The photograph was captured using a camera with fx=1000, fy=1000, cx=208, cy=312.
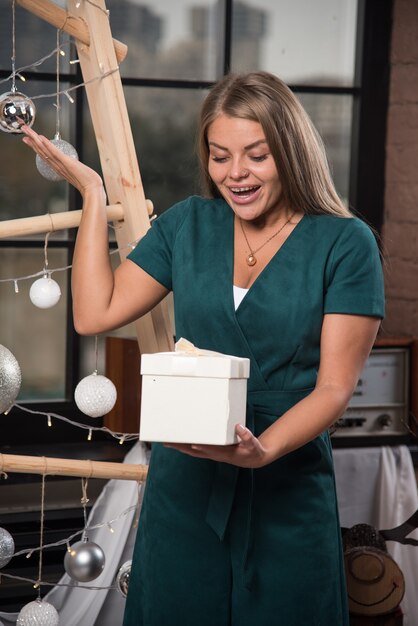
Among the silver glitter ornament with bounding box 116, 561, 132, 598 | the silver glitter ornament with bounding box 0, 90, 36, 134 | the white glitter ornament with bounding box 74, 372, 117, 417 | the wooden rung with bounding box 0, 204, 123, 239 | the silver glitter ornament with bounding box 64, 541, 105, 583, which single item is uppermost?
the silver glitter ornament with bounding box 0, 90, 36, 134

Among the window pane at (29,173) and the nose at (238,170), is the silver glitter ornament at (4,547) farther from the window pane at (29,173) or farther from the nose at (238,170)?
the window pane at (29,173)

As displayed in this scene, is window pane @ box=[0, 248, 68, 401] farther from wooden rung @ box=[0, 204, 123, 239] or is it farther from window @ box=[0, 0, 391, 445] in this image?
wooden rung @ box=[0, 204, 123, 239]

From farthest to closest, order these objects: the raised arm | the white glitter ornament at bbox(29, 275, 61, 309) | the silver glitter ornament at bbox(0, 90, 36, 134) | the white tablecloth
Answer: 1. the white tablecloth
2. the white glitter ornament at bbox(29, 275, 61, 309)
3. the silver glitter ornament at bbox(0, 90, 36, 134)
4. the raised arm

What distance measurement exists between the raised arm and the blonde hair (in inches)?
7.1

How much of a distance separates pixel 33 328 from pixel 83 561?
92 cm

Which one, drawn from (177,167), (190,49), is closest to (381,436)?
(177,167)

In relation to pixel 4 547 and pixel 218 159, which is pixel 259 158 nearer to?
pixel 218 159

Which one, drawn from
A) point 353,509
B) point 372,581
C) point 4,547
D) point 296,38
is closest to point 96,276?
point 4,547

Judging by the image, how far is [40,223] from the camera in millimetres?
1567

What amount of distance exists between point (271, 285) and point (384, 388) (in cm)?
123

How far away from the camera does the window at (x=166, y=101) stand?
8.35ft

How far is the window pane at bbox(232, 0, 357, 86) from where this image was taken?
2670 mm

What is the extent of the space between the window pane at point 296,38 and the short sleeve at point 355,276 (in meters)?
1.47

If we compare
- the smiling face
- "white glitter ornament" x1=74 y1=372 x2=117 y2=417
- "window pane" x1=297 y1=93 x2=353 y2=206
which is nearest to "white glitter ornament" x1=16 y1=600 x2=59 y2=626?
"white glitter ornament" x1=74 y1=372 x2=117 y2=417
